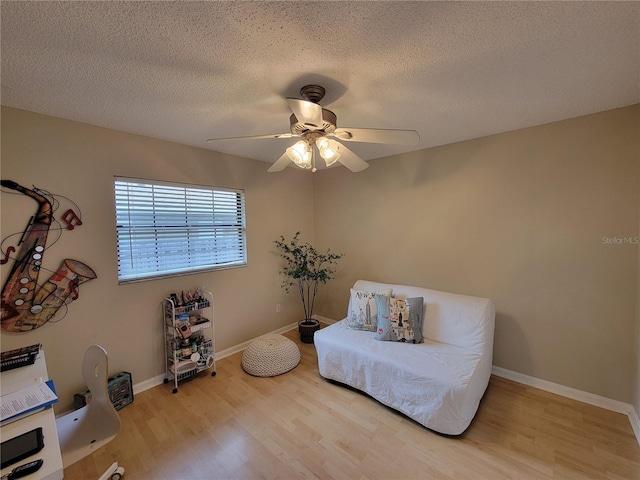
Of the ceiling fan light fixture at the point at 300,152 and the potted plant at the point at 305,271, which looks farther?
the potted plant at the point at 305,271

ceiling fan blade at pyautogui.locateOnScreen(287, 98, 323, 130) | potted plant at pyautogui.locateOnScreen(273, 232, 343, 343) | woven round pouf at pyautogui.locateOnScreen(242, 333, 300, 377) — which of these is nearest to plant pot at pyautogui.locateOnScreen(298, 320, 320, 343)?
potted plant at pyautogui.locateOnScreen(273, 232, 343, 343)

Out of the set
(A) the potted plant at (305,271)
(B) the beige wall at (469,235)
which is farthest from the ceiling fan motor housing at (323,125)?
(A) the potted plant at (305,271)

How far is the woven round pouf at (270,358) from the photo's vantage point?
8.83 ft

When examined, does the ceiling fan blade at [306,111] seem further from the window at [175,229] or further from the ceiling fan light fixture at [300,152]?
the window at [175,229]

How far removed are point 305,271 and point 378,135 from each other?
2.18 meters

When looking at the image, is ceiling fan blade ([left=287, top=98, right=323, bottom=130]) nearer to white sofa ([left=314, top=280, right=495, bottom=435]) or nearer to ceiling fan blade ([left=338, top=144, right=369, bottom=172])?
ceiling fan blade ([left=338, top=144, right=369, bottom=172])

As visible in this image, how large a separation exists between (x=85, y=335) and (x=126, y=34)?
223 cm

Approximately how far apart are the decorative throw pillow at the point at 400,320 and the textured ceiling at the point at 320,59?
167 centimetres

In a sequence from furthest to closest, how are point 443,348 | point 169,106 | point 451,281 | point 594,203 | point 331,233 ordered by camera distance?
point 331,233 < point 451,281 < point 443,348 < point 594,203 < point 169,106

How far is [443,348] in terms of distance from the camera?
2.33 metres

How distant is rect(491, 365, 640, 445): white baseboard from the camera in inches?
77.5

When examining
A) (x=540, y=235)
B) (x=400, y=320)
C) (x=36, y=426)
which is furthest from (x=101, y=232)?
(x=540, y=235)

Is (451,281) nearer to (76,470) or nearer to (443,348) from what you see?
(443,348)

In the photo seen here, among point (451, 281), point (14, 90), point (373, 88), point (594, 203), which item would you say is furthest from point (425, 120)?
point (14, 90)
